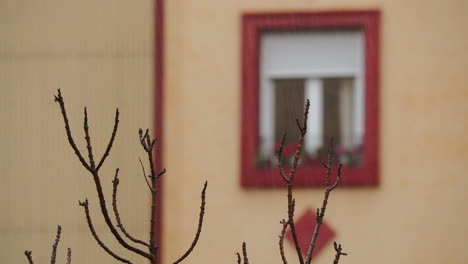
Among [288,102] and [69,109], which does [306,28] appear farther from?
[69,109]

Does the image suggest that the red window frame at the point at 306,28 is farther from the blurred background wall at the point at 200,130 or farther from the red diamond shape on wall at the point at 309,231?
the red diamond shape on wall at the point at 309,231

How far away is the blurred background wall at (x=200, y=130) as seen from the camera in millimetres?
12852

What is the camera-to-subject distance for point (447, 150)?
12836 millimetres

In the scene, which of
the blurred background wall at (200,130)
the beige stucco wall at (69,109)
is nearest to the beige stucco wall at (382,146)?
the blurred background wall at (200,130)

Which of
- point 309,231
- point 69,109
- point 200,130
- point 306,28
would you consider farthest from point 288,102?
point 69,109

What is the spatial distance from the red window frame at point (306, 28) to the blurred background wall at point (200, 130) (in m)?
0.07

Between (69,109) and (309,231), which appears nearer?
(309,231)

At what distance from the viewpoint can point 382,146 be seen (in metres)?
13.0

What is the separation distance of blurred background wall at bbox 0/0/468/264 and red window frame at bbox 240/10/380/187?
7 centimetres

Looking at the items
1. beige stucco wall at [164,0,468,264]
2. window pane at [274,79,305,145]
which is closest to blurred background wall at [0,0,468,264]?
beige stucco wall at [164,0,468,264]

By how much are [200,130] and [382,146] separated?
5.13ft

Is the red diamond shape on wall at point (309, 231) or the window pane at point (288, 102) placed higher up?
the window pane at point (288, 102)

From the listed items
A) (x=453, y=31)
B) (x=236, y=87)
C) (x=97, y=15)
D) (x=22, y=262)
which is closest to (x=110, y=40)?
(x=97, y=15)

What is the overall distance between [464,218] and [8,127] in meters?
4.13
